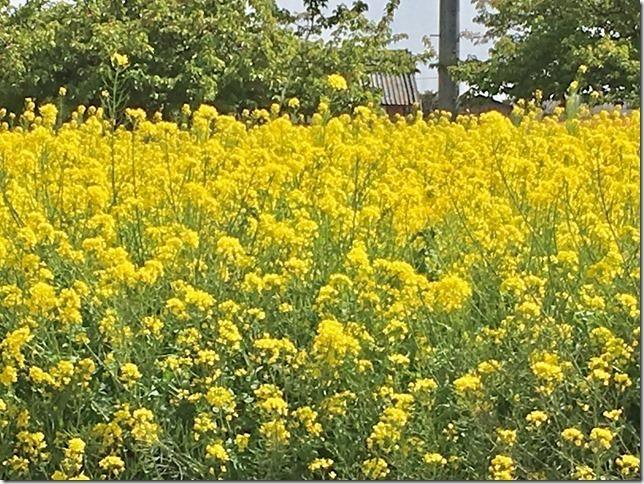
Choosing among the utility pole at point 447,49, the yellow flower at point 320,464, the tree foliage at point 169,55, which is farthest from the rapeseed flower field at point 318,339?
the tree foliage at point 169,55

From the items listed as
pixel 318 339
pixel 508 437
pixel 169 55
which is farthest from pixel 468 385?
pixel 169 55

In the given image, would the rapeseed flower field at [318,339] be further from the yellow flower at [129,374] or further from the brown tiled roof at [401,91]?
the brown tiled roof at [401,91]

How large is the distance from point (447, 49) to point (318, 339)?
786 cm

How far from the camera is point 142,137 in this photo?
4512 mm

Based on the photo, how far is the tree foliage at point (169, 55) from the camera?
449 inches

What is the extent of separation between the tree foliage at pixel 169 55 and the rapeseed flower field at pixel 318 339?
26.9 ft

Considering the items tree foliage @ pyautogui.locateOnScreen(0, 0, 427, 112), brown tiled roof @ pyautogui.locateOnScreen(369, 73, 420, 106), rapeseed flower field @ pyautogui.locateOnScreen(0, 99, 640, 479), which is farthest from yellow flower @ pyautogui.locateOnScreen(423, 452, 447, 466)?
brown tiled roof @ pyautogui.locateOnScreen(369, 73, 420, 106)

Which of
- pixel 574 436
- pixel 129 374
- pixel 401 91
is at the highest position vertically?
pixel 401 91

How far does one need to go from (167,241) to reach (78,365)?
21.0 inches

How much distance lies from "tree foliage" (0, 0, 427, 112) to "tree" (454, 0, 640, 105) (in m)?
1.88

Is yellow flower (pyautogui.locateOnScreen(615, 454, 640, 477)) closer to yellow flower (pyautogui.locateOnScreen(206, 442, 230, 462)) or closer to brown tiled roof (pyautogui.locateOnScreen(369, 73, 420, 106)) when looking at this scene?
yellow flower (pyautogui.locateOnScreen(206, 442, 230, 462))

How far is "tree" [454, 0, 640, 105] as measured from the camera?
12266 millimetres

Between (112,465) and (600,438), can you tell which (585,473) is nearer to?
(600,438)

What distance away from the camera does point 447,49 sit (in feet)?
32.8
